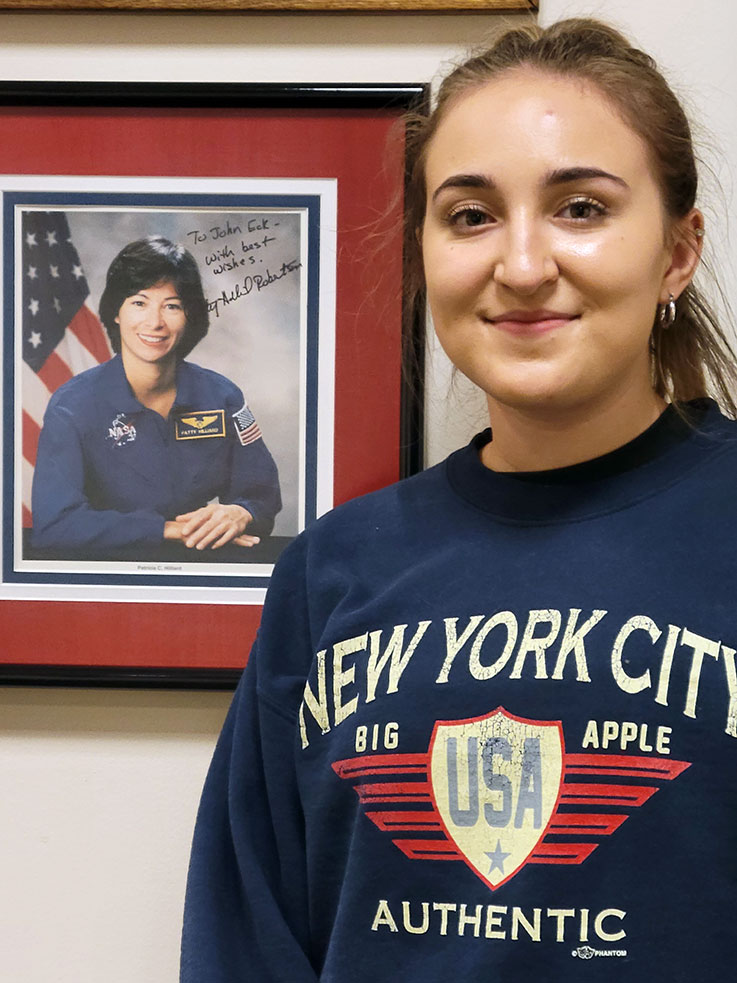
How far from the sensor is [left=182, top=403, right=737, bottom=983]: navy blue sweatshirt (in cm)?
65

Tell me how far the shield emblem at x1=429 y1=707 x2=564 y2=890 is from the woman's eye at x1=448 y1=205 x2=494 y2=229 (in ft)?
1.12

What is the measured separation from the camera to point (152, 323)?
3.19ft

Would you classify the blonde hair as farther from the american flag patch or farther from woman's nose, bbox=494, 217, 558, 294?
the american flag patch

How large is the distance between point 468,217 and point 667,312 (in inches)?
6.6

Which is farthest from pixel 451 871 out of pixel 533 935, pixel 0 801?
pixel 0 801

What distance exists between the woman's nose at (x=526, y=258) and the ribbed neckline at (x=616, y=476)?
141 mm

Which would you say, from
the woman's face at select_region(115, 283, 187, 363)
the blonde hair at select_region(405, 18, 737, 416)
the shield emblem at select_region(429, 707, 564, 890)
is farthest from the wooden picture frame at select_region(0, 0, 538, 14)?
the shield emblem at select_region(429, 707, 564, 890)

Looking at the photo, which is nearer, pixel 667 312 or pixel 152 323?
pixel 667 312

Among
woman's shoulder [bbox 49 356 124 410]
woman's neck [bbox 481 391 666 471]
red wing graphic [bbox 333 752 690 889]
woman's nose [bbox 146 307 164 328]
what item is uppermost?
woman's nose [bbox 146 307 164 328]

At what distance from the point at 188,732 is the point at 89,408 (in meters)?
0.33

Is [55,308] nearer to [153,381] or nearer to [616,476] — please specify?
[153,381]

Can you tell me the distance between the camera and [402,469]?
955 millimetres

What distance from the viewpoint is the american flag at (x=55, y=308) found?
972 mm

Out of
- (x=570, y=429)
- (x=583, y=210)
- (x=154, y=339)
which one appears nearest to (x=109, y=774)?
(x=154, y=339)
